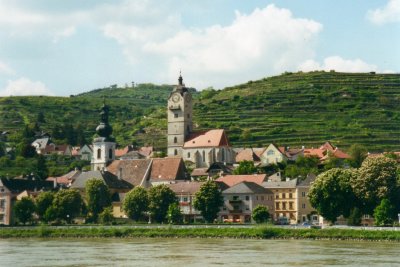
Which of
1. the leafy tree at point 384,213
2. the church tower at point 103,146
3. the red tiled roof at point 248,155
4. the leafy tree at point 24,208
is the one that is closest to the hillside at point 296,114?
the red tiled roof at point 248,155

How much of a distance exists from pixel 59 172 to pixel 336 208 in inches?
2387

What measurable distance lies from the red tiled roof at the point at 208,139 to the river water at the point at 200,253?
46.3m

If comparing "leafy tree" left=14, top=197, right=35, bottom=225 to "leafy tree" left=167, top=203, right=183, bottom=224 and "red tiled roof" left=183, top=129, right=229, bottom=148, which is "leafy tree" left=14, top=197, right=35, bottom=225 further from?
"red tiled roof" left=183, top=129, right=229, bottom=148

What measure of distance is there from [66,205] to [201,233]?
65.3 ft

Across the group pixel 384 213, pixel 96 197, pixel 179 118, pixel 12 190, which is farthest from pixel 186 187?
pixel 179 118

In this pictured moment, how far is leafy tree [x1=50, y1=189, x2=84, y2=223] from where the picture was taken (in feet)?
286

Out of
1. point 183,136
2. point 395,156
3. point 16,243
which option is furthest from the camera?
point 183,136

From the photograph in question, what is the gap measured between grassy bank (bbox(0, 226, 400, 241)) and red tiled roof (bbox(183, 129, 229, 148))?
39.1m

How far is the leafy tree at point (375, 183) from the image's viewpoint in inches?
2879

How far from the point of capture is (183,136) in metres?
121

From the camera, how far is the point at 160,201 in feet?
281

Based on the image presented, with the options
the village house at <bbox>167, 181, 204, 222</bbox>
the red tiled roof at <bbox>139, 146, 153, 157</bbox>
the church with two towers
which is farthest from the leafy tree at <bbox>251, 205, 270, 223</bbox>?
the red tiled roof at <bbox>139, 146, 153, 157</bbox>

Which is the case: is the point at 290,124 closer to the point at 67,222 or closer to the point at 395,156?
the point at 395,156

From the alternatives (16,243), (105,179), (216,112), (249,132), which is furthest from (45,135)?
(16,243)
